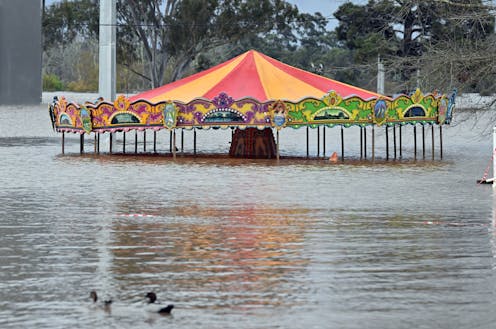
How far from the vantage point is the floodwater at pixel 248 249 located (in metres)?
8.85

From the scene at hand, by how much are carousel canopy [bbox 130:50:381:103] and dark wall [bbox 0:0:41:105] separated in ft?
133

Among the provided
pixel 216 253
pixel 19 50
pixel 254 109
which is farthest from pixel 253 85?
pixel 19 50

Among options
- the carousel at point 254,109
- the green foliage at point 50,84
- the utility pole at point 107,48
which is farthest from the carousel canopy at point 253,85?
the green foliage at point 50,84

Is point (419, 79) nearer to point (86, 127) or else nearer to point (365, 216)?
point (86, 127)

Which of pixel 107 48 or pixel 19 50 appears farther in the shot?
pixel 19 50

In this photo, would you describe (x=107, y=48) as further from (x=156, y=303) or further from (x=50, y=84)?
(x=50, y=84)

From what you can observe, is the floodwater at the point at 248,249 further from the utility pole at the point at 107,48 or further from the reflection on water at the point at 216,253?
the utility pole at the point at 107,48

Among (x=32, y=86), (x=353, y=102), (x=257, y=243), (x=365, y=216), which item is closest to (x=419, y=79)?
(x=353, y=102)

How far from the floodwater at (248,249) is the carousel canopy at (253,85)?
232 inches

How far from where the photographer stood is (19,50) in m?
72.0

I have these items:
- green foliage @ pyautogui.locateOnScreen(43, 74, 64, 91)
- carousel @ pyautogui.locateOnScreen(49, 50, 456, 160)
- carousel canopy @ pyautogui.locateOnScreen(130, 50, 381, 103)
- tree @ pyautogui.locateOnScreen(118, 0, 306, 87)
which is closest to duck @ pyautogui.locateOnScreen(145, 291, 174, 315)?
carousel @ pyautogui.locateOnScreen(49, 50, 456, 160)

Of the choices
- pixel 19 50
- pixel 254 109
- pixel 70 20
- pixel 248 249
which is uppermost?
pixel 70 20

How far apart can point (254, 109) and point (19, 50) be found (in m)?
45.0

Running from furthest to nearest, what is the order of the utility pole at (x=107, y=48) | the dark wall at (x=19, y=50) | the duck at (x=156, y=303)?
the dark wall at (x=19, y=50) → the utility pole at (x=107, y=48) → the duck at (x=156, y=303)
